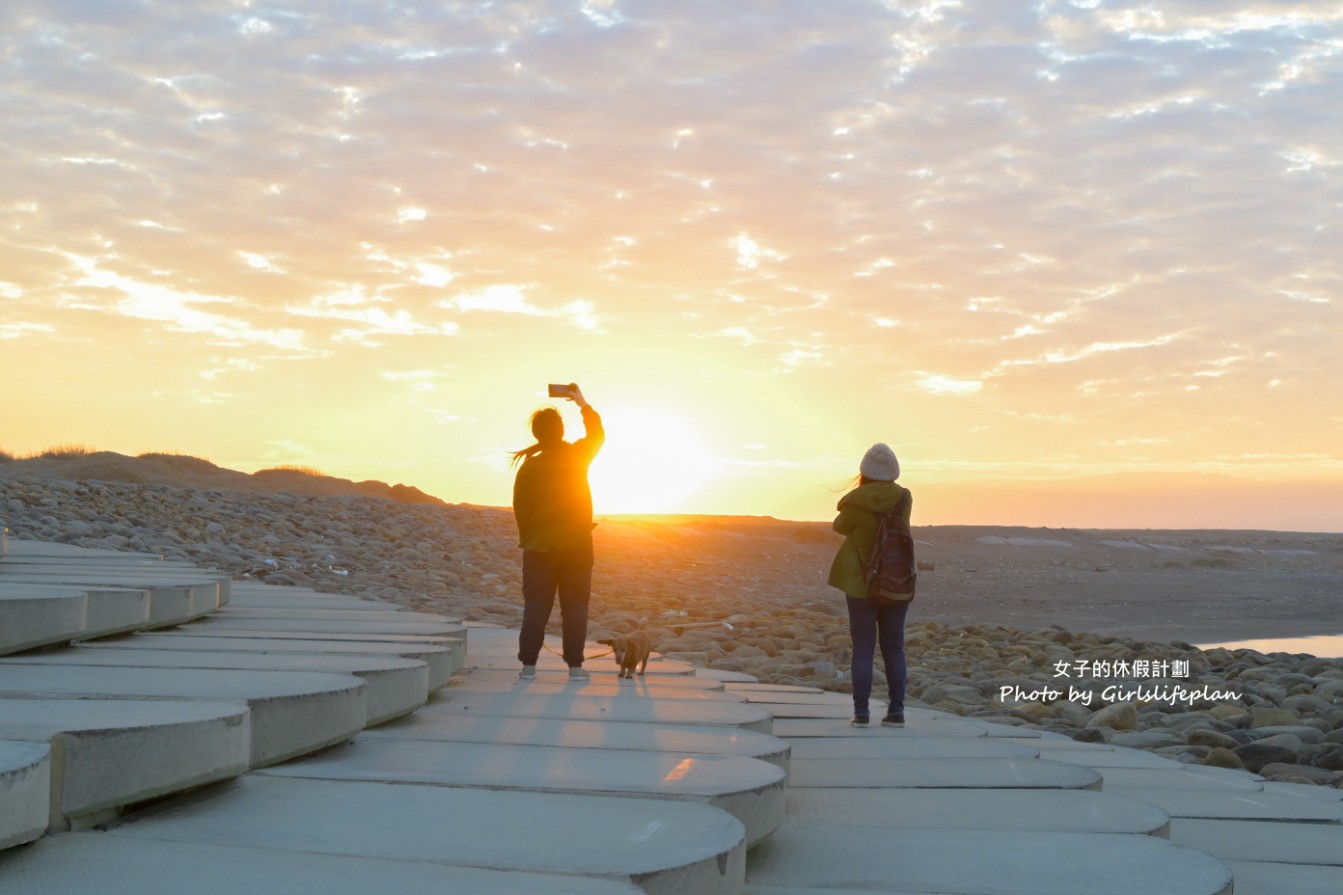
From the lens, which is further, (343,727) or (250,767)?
(343,727)

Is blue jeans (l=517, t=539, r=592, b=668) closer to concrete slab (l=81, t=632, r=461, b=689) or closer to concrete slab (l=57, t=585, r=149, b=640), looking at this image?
concrete slab (l=81, t=632, r=461, b=689)

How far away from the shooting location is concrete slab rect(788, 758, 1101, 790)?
4.33 metres

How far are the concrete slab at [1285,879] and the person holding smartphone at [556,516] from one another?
3.72 meters

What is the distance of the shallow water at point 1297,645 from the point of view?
54.7ft

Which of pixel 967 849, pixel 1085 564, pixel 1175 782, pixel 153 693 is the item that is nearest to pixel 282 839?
pixel 153 693

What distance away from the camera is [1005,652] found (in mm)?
12781

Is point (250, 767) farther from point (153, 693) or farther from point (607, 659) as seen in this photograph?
point (607, 659)

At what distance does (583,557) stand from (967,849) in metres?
3.92

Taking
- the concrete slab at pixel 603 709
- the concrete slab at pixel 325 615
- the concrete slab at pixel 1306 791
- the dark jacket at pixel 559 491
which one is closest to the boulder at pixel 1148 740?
the concrete slab at pixel 1306 791

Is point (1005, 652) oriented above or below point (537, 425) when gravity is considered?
below

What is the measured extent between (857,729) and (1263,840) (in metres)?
2.12

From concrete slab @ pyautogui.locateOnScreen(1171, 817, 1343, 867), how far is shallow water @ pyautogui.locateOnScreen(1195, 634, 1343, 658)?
41.3 ft

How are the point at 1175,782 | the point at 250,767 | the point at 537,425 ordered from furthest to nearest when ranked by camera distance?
the point at 537,425, the point at 1175,782, the point at 250,767

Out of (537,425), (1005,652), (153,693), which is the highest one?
(537,425)
